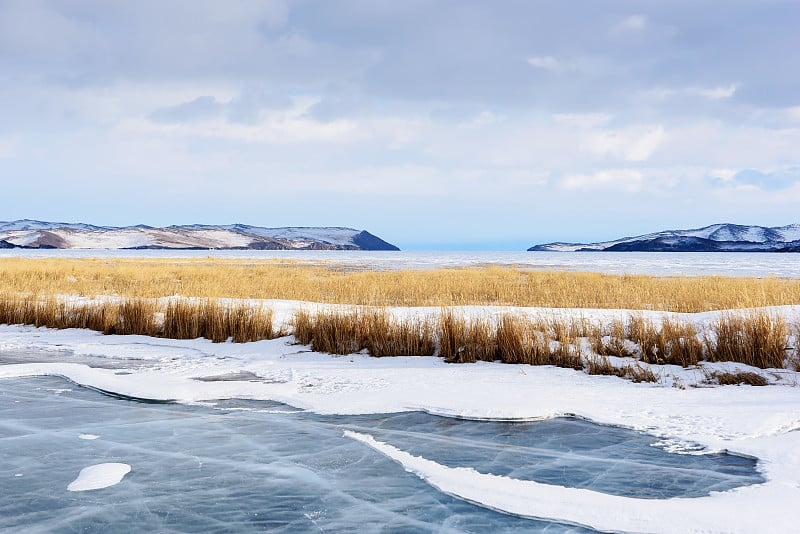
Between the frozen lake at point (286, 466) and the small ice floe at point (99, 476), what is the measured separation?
70 mm

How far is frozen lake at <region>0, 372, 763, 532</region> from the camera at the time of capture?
11.7 feet

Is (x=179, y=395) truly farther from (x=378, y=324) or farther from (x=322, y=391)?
(x=378, y=324)

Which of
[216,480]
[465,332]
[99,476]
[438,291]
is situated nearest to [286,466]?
[216,480]

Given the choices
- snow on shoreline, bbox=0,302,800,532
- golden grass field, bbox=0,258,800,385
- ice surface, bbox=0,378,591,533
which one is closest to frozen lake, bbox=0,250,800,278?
golden grass field, bbox=0,258,800,385

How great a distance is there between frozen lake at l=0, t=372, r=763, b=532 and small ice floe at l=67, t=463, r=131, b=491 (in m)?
0.07

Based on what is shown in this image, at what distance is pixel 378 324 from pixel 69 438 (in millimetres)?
5119

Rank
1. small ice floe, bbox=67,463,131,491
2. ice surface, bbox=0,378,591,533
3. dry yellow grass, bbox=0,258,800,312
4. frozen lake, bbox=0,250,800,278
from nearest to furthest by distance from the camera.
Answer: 1. ice surface, bbox=0,378,591,533
2. small ice floe, bbox=67,463,131,491
3. dry yellow grass, bbox=0,258,800,312
4. frozen lake, bbox=0,250,800,278

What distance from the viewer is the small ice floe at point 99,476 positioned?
405 centimetres

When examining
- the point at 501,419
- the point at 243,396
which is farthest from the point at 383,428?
the point at 243,396

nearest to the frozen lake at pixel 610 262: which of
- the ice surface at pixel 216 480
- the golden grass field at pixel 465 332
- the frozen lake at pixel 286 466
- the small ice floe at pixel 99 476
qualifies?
the golden grass field at pixel 465 332

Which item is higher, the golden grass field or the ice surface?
the golden grass field

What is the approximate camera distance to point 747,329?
8297 millimetres

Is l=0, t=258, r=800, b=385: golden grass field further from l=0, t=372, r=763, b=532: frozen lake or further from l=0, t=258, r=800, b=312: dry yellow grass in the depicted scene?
l=0, t=372, r=763, b=532: frozen lake

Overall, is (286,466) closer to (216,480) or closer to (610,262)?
(216,480)
